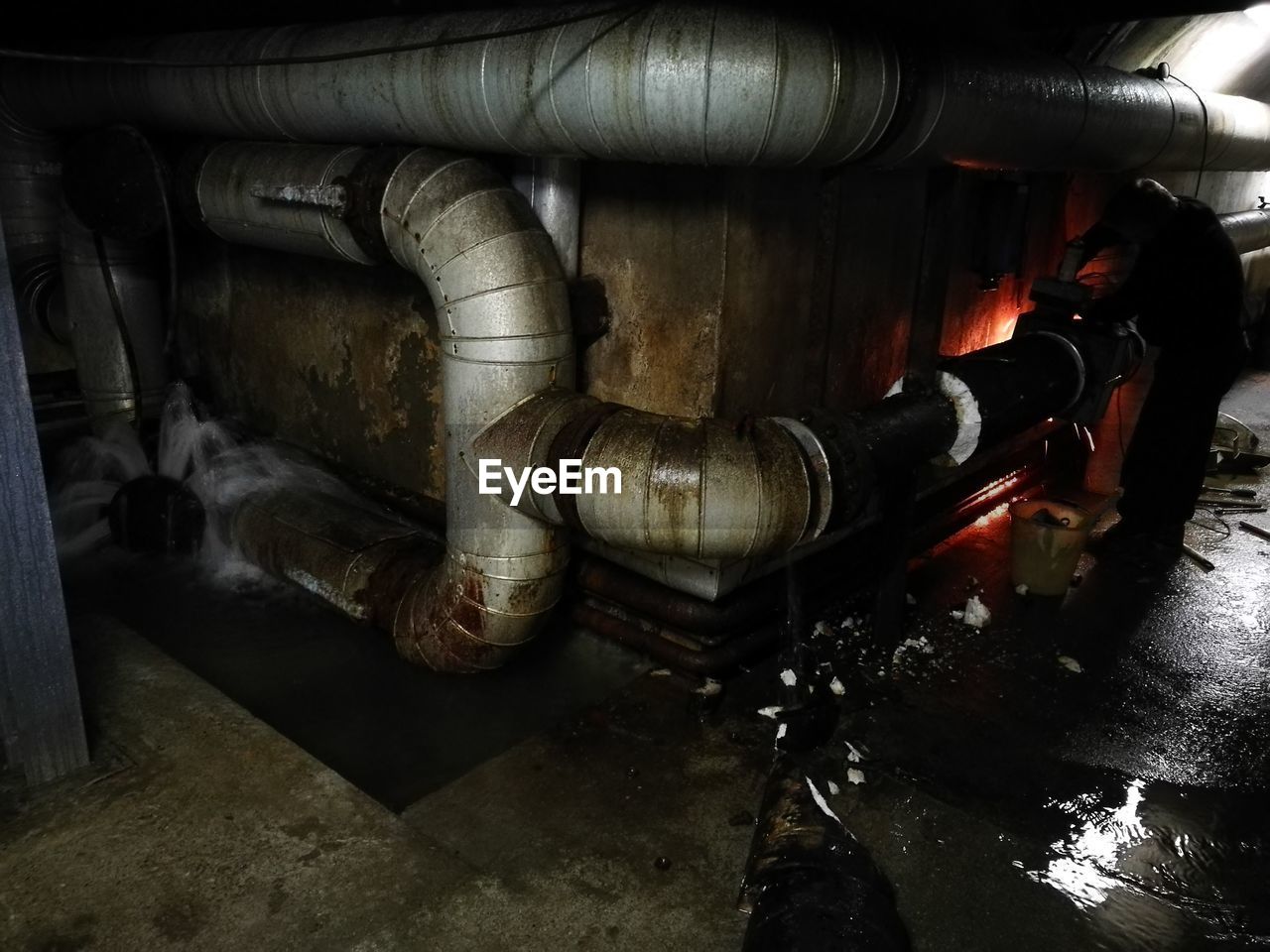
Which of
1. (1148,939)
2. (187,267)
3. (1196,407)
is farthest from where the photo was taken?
(187,267)

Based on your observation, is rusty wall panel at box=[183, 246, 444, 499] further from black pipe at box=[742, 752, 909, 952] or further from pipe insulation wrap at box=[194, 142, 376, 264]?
black pipe at box=[742, 752, 909, 952]

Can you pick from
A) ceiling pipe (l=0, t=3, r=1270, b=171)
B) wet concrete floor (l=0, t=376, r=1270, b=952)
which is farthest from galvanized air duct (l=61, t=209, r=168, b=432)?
wet concrete floor (l=0, t=376, r=1270, b=952)

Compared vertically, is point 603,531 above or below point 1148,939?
above

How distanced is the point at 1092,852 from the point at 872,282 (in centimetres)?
280

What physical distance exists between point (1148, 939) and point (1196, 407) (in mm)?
3972

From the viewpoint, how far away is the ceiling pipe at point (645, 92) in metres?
2.76

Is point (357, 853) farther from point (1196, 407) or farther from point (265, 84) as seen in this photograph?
point (1196, 407)

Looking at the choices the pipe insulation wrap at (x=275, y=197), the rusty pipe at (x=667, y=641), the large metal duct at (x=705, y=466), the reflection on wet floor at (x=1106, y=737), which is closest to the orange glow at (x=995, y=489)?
the reflection on wet floor at (x=1106, y=737)

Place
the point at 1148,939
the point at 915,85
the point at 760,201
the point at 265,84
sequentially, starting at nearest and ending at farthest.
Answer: the point at 1148,939, the point at 915,85, the point at 760,201, the point at 265,84

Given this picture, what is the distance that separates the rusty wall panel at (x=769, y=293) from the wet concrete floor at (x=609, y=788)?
138 cm

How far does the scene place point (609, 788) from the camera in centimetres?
345

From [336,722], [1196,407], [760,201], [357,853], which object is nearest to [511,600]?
[336,722]

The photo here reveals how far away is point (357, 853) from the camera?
2838mm

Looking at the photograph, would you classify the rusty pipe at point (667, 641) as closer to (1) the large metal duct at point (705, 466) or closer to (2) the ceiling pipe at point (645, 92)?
(1) the large metal duct at point (705, 466)
